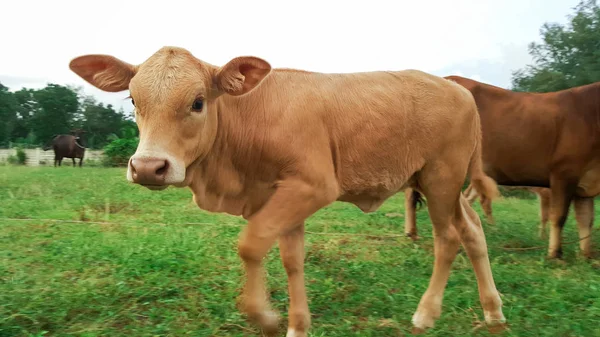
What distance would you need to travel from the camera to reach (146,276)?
4.34 metres

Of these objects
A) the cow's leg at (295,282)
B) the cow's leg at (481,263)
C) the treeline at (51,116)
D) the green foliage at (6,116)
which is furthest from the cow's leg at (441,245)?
the green foliage at (6,116)

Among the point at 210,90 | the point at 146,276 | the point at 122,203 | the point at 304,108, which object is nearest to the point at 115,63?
the point at 210,90

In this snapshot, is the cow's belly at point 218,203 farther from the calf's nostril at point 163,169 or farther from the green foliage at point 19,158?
the green foliage at point 19,158

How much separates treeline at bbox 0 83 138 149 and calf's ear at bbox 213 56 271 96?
166ft

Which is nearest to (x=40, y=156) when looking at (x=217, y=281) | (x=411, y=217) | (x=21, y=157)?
(x=21, y=157)

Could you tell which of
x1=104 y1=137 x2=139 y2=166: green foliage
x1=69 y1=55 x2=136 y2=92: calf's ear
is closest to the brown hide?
x1=104 y1=137 x2=139 y2=166: green foliage

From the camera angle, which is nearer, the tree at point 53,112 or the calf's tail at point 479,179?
the calf's tail at point 479,179

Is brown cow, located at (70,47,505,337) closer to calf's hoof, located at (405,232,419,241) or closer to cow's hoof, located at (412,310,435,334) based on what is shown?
cow's hoof, located at (412,310,435,334)

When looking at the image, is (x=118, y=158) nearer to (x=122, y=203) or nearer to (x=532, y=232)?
(x=122, y=203)

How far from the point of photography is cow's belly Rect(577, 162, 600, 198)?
6840 millimetres

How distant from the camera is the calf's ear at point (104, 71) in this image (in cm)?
322

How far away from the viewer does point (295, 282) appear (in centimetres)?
358

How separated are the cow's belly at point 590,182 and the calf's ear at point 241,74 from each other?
554 cm

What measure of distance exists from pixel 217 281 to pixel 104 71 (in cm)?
199
